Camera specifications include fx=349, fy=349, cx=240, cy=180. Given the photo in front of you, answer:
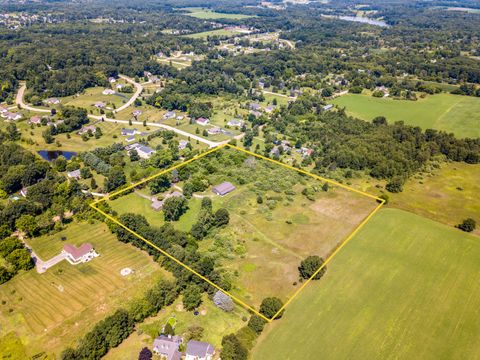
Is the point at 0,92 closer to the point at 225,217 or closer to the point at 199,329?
the point at 225,217

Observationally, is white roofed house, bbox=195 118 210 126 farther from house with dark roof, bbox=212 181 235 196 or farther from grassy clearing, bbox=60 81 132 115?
house with dark roof, bbox=212 181 235 196

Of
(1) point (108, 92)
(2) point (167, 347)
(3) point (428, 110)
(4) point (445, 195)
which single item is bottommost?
(1) point (108, 92)

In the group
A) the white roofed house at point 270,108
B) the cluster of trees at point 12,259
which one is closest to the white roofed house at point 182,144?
the white roofed house at point 270,108

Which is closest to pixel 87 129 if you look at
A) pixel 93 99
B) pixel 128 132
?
pixel 128 132

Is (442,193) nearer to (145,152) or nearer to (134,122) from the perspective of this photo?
(145,152)

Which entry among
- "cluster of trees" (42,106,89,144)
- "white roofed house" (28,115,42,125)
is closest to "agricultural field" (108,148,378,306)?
"cluster of trees" (42,106,89,144)
